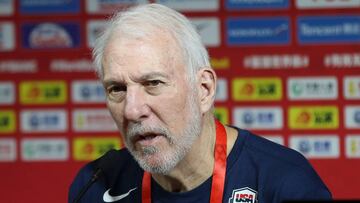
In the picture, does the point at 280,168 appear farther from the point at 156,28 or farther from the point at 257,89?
the point at 257,89

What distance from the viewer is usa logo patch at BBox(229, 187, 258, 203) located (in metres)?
1.22

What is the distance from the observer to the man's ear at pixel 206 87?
1218mm

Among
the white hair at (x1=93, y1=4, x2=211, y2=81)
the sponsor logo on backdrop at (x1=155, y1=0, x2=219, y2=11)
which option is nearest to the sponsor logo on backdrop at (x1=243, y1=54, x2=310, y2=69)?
the sponsor logo on backdrop at (x1=155, y1=0, x2=219, y2=11)

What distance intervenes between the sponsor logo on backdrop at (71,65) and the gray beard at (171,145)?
1258mm

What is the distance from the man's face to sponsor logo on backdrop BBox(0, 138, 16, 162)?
1.37 metres

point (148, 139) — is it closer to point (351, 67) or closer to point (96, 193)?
point (96, 193)

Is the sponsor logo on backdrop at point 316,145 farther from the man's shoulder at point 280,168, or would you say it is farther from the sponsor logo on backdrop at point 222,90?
the man's shoulder at point 280,168

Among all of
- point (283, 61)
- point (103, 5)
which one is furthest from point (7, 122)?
point (283, 61)

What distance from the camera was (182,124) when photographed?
46.6 inches

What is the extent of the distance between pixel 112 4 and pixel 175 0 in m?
0.23

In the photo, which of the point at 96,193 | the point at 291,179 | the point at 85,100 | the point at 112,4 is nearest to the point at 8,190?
the point at 85,100

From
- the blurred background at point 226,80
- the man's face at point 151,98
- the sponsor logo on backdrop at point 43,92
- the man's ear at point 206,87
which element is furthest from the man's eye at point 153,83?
the sponsor logo on backdrop at point 43,92

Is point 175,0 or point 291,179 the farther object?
point 175,0

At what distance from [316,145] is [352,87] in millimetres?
244
